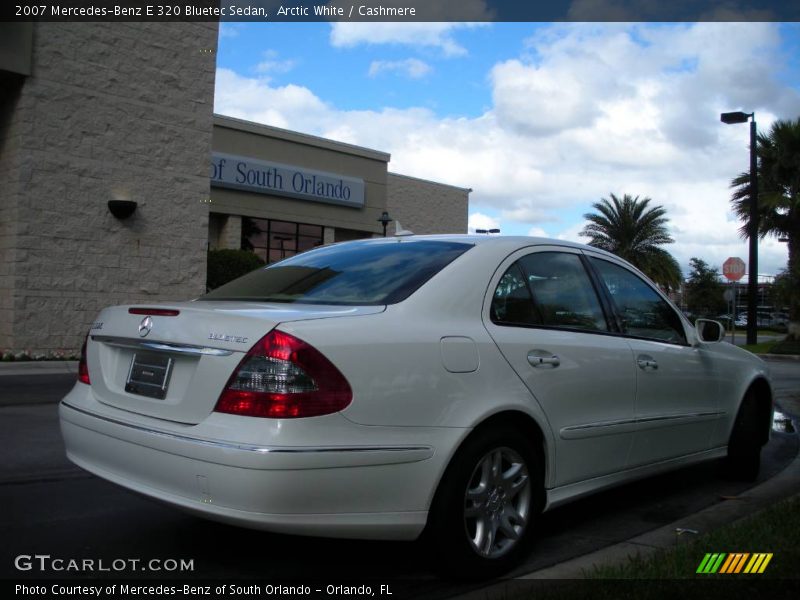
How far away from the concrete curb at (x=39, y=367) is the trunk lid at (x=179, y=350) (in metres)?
9.03

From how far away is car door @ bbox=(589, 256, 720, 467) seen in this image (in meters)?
4.46

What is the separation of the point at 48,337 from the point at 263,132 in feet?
39.7

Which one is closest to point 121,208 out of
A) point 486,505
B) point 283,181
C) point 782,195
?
point 283,181

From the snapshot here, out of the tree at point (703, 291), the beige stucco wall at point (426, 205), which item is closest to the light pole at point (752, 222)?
the beige stucco wall at point (426, 205)

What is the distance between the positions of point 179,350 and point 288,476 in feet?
2.48

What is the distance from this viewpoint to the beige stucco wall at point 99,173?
13.0 metres

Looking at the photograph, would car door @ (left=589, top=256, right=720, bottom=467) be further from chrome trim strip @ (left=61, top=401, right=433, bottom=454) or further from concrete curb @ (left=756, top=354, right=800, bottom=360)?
concrete curb @ (left=756, top=354, right=800, bottom=360)

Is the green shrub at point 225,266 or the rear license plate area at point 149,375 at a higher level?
the green shrub at point 225,266

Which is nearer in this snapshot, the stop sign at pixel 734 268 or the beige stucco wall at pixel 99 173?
the beige stucco wall at pixel 99 173

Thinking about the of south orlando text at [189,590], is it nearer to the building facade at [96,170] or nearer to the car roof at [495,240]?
the car roof at [495,240]

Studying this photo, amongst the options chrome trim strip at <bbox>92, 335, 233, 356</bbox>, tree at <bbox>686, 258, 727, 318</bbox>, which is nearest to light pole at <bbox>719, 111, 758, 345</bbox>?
chrome trim strip at <bbox>92, 335, 233, 356</bbox>

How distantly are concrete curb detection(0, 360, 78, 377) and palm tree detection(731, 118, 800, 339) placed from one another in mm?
23691

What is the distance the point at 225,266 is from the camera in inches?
772

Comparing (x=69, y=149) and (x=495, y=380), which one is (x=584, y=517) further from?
(x=69, y=149)
